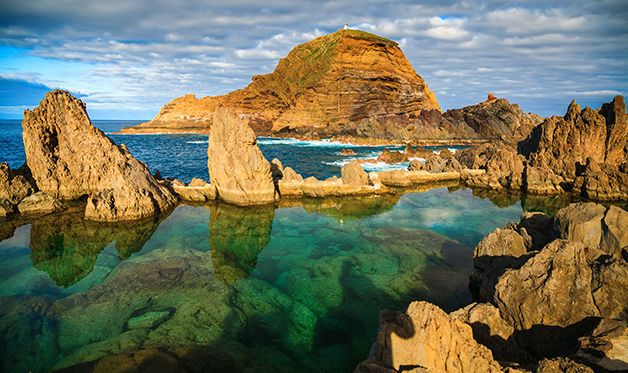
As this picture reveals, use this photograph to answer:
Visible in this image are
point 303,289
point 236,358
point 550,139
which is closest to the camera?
point 236,358

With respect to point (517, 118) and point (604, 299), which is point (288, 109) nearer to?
point (517, 118)

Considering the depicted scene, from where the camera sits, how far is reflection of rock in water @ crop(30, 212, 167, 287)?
15812 mm

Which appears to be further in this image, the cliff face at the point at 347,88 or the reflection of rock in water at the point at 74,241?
the cliff face at the point at 347,88

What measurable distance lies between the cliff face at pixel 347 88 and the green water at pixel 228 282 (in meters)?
71.5

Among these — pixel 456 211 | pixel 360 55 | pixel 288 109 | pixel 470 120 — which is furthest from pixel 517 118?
pixel 456 211

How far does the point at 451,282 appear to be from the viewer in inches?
550

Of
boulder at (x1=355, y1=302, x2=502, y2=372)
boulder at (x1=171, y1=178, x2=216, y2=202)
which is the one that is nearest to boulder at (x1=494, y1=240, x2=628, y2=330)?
boulder at (x1=355, y1=302, x2=502, y2=372)

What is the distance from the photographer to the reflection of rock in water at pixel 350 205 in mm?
24266

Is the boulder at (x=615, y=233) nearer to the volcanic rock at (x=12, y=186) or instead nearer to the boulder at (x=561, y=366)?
the boulder at (x=561, y=366)

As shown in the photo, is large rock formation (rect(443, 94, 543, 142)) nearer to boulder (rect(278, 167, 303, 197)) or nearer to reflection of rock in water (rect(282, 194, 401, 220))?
reflection of rock in water (rect(282, 194, 401, 220))

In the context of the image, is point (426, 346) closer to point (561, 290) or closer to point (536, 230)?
point (561, 290)

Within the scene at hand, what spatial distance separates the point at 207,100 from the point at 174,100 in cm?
1514

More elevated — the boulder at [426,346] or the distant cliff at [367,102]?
the distant cliff at [367,102]

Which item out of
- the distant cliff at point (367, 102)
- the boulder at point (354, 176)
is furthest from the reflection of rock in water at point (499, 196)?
the distant cliff at point (367, 102)
